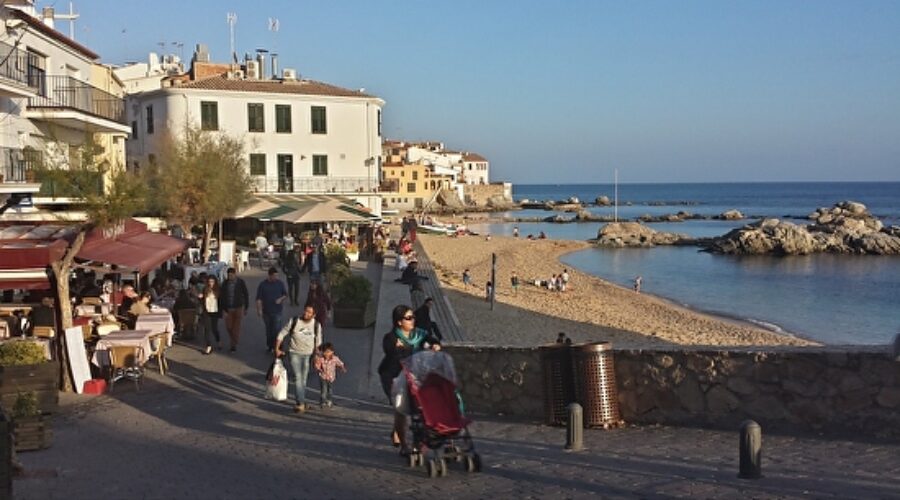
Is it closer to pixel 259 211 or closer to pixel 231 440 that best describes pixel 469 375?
pixel 231 440

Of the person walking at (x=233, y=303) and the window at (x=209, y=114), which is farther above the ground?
the window at (x=209, y=114)

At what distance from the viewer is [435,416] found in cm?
810

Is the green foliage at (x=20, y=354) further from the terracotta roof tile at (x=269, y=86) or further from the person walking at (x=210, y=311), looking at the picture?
the terracotta roof tile at (x=269, y=86)

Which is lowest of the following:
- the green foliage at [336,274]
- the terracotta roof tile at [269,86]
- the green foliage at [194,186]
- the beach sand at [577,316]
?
the beach sand at [577,316]

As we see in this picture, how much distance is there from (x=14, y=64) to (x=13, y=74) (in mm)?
462

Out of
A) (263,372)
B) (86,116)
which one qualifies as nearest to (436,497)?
(263,372)

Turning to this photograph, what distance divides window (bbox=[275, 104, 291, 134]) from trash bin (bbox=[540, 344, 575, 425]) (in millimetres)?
41153

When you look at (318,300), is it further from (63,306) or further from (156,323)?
(63,306)

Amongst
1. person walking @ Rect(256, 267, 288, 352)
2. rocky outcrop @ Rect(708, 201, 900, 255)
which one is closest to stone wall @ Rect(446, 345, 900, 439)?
person walking @ Rect(256, 267, 288, 352)

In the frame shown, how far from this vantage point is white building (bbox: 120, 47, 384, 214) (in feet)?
157

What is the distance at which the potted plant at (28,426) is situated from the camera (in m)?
9.34

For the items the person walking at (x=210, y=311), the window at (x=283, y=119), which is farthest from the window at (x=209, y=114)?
the person walking at (x=210, y=311)

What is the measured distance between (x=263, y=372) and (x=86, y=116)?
13.7 metres

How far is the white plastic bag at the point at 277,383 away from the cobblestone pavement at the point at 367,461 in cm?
17
